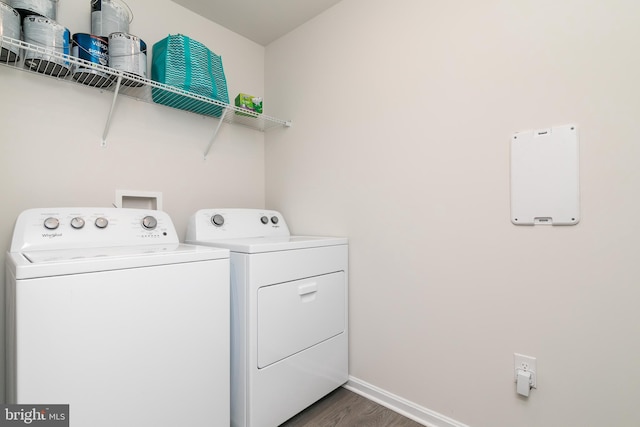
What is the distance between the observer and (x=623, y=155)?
1062 mm

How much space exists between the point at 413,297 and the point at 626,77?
1159 millimetres

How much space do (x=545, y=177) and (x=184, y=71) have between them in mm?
1746

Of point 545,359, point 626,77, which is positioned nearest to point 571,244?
point 545,359

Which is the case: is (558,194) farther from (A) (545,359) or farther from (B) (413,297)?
(B) (413,297)

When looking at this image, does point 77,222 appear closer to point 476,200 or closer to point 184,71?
point 184,71

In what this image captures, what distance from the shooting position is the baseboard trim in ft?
4.77

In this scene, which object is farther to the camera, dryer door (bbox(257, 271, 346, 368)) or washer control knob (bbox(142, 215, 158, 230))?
washer control knob (bbox(142, 215, 158, 230))

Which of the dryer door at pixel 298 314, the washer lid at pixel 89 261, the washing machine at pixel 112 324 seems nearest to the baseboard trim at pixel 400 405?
the dryer door at pixel 298 314

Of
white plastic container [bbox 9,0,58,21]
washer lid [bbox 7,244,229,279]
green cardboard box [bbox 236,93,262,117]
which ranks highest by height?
white plastic container [bbox 9,0,58,21]

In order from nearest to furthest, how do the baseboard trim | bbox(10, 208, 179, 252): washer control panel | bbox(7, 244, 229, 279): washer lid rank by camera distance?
bbox(7, 244, 229, 279): washer lid → bbox(10, 208, 179, 252): washer control panel → the baseboard trim

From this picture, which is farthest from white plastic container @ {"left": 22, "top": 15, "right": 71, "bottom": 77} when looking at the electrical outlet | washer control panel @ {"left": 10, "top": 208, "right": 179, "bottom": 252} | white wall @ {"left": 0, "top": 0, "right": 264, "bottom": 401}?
the electrical outlet

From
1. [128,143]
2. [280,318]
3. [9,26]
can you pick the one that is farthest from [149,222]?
[9,26]

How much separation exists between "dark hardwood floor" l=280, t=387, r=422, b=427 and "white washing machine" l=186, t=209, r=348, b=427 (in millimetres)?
61

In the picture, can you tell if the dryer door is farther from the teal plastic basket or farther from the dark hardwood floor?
the teal plastic basket
